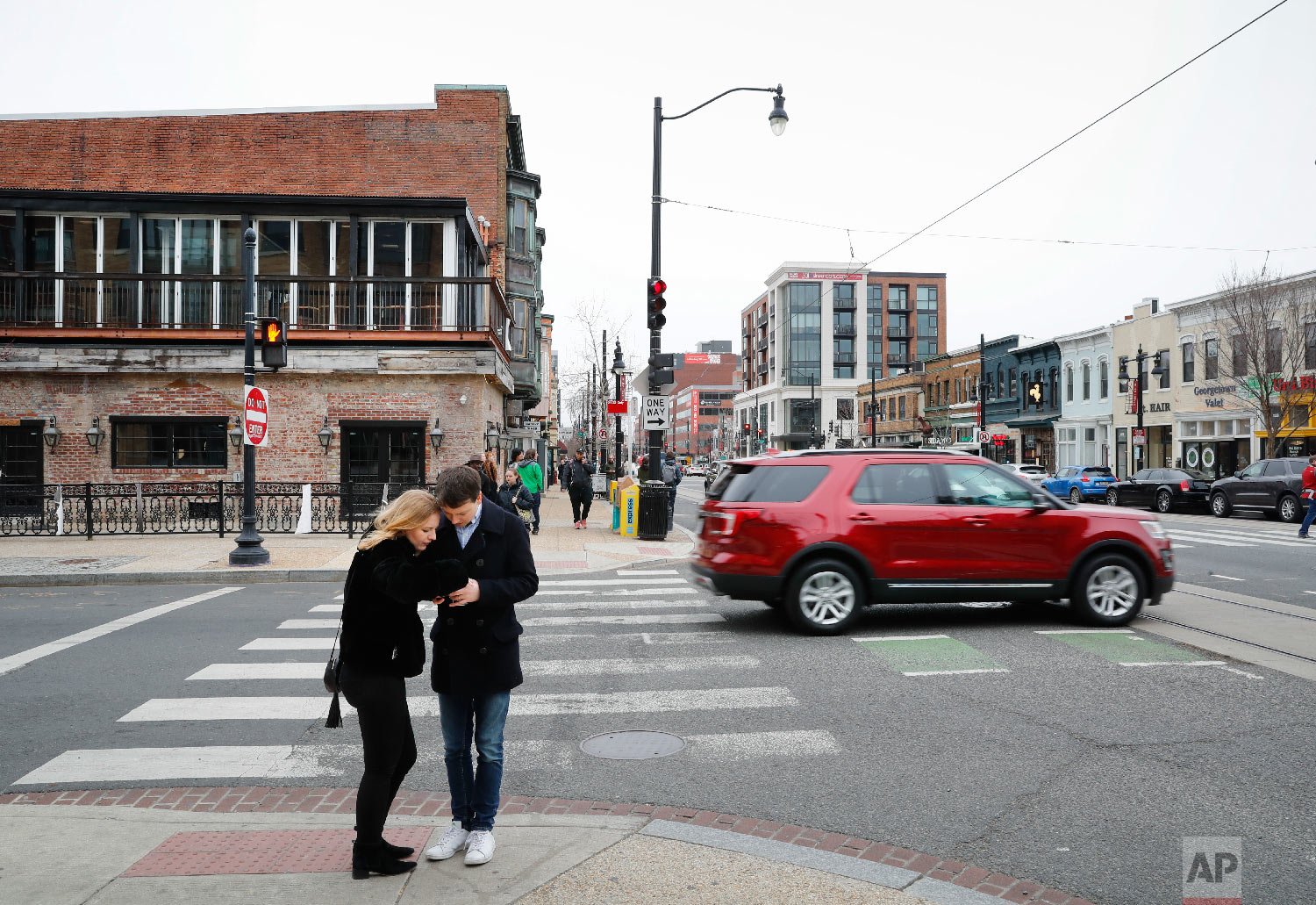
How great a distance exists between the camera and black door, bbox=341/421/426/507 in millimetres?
22031

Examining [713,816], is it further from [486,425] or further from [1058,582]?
A: [486,425]

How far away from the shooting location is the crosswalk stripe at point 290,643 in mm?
8766

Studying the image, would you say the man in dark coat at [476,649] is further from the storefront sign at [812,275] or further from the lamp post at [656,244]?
the storefront sign at [812,275]

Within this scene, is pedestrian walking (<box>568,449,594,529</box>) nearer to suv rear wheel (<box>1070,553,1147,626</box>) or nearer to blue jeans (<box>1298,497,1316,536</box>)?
suv rear wheel (<box>1070,553,1147,626</box>)

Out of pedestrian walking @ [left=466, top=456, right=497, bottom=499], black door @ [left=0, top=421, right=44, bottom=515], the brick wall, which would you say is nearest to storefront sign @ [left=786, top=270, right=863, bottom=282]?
the brick wall

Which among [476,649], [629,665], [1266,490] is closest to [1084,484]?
[1266,490]

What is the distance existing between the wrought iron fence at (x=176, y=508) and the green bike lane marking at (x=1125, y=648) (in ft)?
45.7

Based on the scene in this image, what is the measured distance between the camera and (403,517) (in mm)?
3855

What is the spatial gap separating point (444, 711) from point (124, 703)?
13.5 ft

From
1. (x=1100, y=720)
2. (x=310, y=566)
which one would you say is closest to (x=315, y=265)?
(x=310, y=566)

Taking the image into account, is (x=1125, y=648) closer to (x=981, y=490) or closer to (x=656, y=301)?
(x=981, y=490)

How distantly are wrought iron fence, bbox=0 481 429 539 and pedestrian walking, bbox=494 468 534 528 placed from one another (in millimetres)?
3092

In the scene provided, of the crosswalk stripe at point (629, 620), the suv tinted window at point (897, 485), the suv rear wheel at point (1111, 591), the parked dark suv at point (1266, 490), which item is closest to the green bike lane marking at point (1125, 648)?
the suv rear wheel at point (1111, 591)

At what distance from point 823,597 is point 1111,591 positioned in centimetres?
299
